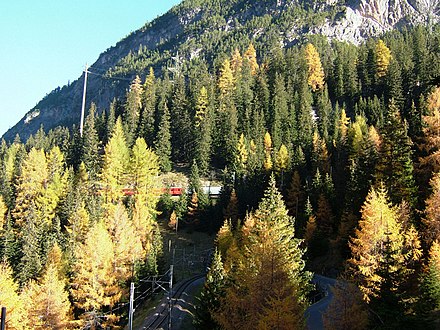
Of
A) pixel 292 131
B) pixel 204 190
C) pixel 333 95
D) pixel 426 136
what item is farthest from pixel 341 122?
pixel 426 136

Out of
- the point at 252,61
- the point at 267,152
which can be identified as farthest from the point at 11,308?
the point at 252,61

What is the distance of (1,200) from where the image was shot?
226ft

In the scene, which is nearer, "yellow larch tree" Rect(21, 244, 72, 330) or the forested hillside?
the forested hillside

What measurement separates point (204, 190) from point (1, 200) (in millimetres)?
32706

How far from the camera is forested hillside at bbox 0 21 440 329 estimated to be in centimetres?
2714

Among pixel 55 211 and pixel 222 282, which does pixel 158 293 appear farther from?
pixel 55 211

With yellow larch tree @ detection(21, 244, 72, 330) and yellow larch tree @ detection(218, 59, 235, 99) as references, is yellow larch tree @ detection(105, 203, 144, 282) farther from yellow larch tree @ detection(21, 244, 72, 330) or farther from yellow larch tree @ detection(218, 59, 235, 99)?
yellow larch tree @ detection(218, 59, 235, 99)

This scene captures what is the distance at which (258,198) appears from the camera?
6769cm

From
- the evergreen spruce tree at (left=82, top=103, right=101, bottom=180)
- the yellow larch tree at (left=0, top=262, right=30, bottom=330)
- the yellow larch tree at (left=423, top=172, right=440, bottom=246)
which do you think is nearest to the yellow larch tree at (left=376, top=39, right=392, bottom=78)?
the evergreen spruce tree at (left=82, top=103, right=101, bottom=180)

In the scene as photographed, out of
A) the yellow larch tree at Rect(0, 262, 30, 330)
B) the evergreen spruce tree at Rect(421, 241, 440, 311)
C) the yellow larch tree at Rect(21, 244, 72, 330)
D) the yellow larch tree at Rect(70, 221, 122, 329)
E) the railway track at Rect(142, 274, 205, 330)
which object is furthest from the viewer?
the yellow larch tree at Rect(70, 221, 122, 329)

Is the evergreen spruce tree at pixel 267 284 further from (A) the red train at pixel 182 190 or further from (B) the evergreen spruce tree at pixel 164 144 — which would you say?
(B) the evergreen spruce tree at pixel 164 144

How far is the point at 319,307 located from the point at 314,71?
84.8 m

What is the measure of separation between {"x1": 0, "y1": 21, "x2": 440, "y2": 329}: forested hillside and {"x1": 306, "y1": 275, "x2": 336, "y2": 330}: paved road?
1762 millimetres

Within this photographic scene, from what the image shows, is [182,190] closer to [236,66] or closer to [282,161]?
[282,161]
